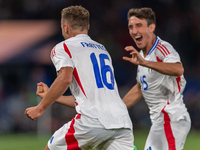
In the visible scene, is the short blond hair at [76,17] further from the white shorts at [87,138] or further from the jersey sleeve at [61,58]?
the white shorts at [87,138]

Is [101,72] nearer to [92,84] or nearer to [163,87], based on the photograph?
[92,84]

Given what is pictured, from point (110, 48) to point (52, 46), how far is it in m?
2.64

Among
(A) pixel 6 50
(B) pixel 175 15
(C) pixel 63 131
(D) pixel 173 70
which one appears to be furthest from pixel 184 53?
(C) pixel 63 131

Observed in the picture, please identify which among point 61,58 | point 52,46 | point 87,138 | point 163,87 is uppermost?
point 61,58

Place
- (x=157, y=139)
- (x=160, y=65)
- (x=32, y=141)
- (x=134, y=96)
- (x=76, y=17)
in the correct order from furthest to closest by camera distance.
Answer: (x=32, y=141) < (x=134, y=96) < (x=157, y=139) < (x=160, y=65) < (x=76, y=17)

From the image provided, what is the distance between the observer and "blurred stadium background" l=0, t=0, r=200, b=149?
493 inches

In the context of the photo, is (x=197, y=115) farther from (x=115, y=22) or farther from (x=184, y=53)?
(x=115, y=22)

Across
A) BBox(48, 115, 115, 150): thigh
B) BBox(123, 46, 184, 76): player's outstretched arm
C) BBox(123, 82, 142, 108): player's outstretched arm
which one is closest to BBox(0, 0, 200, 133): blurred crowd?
BBox(123, 82, 142, 108): player's outstretched arm

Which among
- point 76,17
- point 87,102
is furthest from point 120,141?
point 76,17

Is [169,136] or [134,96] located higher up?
[134,96]

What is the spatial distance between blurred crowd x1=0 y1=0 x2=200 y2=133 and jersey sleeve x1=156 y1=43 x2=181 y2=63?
8064 mm

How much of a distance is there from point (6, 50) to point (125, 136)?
35.8 ft

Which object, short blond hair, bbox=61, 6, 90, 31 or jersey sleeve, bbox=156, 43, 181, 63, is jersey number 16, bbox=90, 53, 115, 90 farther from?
jersey sleeve, bbox=156, 43, 181, 63

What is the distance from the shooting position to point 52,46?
1417 centimetres
